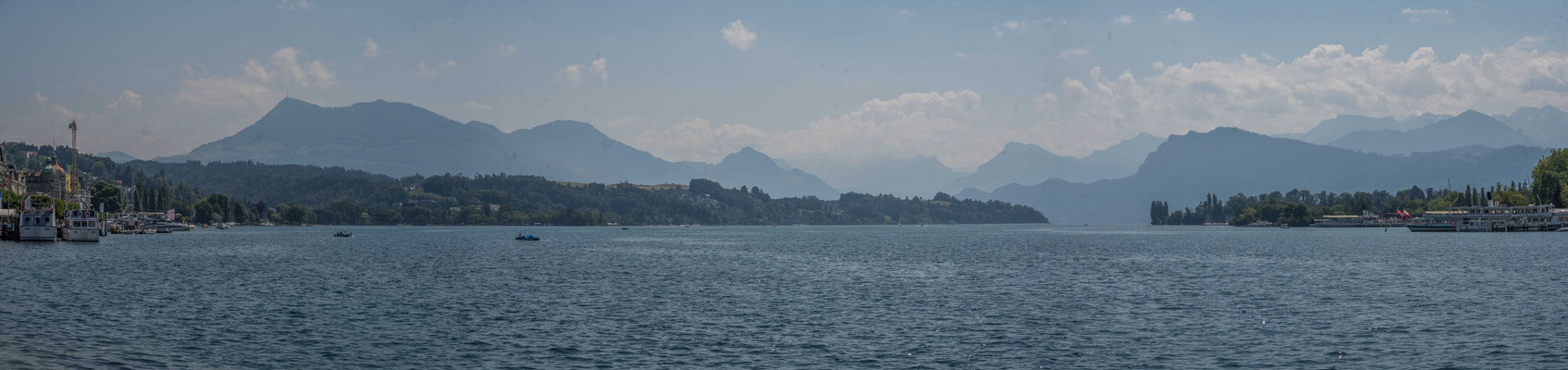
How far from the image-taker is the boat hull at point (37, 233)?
572ft

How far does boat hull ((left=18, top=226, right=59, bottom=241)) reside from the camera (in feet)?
572

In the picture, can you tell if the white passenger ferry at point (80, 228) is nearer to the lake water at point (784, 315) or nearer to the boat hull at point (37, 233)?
the boat hull at point (37, 233)

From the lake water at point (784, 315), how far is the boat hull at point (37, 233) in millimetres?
63831

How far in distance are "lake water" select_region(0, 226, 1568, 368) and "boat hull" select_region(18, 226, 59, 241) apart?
6383 cm

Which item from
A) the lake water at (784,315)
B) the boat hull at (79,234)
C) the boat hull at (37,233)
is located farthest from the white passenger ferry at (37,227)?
the lake water at (784,315)

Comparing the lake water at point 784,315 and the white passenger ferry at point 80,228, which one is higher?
the white passenger ferry at point 80,228

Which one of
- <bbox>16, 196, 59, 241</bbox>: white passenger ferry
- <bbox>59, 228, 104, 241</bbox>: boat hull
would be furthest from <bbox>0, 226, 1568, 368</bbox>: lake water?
<bbox>59, 228, 104, 241</bbox>: boat hull

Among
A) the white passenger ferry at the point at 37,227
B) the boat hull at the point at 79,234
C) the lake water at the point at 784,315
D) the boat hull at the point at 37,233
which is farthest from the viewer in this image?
the boat hull at the point at 79,234

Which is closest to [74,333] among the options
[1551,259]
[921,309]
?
[921,309]

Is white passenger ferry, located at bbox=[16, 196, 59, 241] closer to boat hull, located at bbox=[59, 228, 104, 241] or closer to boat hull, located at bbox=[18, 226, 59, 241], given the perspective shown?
boat hull, located at bbox=[18, 226, 59, 241]

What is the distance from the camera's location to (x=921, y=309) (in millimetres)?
70188

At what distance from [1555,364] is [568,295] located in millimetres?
59049

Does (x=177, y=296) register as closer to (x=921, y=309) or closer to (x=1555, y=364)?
(x=921, y=309)

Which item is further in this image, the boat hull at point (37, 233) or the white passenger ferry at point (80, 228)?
the white passenger ferry at point (80, 228)
